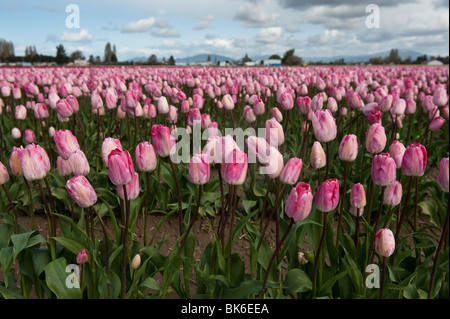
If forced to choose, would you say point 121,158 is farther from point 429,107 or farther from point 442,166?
point 429,107

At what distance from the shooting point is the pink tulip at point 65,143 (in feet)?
7.30

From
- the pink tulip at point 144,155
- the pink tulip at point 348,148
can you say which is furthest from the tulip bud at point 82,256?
the pink tulip at point 348,148

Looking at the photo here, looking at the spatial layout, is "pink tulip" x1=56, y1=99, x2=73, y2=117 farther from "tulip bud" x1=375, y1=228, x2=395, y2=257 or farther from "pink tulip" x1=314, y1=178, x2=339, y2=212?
"tulip bud" x1=375, y1=228, x2=395, y2=257

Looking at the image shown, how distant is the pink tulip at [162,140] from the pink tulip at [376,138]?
4.46 ft

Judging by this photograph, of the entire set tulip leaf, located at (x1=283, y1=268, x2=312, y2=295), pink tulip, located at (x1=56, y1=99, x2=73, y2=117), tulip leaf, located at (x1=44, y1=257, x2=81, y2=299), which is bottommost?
tulip leaf, located at (x1=283, y1=268, x2=312, y2=295)

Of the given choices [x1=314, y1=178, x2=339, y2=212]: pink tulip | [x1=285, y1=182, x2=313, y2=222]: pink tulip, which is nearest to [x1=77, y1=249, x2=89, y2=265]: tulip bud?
[x1=285, y1=182, x2=313, y2=222]: pink tulip

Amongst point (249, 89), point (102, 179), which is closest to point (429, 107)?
point (249, 89)

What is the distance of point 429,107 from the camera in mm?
4883

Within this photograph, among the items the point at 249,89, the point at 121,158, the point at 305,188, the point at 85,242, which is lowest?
the point at 85,242

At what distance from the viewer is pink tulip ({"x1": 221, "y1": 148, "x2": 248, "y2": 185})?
178cm

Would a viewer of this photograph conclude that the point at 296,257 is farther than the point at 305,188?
Yes

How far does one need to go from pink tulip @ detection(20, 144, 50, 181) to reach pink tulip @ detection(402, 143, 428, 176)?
2035 mm
